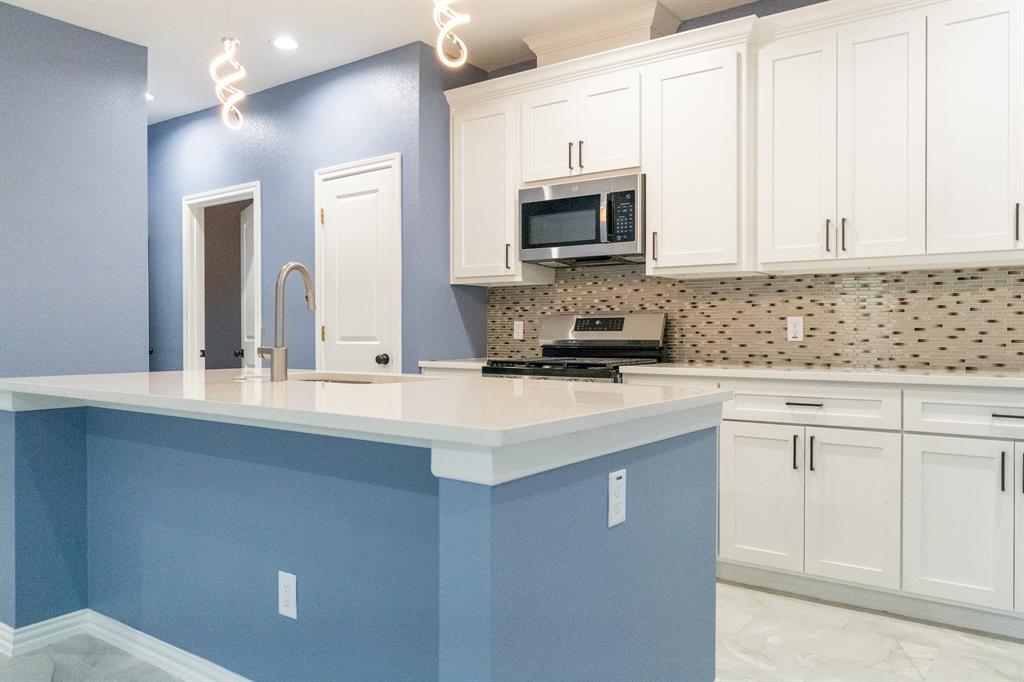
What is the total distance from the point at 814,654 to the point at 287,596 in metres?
1.78

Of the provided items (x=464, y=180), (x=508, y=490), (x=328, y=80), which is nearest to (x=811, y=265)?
(x=464, y=180)

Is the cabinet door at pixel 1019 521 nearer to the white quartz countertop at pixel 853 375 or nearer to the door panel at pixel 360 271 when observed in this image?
the white quartz countertop at pixel 853 375

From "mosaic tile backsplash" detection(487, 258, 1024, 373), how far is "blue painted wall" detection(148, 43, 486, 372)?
0.76 metres

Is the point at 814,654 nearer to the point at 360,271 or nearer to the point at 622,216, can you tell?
the point at 622,216

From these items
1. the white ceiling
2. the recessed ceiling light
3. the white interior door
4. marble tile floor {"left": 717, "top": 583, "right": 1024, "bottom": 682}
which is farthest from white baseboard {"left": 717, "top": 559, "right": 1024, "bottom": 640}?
the white interior door

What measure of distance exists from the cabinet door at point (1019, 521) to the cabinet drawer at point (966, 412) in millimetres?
81

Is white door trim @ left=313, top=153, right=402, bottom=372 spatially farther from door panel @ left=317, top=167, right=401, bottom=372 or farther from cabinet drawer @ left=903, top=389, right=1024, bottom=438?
cabinet drawer @ left=903, top=389, right=1024, bottom=438

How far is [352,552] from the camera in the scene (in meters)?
1.85

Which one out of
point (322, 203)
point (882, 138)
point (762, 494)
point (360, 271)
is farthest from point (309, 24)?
point (762, 494)

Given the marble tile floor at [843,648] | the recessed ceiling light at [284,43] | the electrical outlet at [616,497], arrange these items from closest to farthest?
the electrical outlet at [616,497], the marble tile floor at [843,648], the recessed ceiling light at [284,43]

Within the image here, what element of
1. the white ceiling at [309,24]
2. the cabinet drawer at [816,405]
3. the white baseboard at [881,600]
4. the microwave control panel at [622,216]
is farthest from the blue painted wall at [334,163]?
the white baseboard at [881,600]

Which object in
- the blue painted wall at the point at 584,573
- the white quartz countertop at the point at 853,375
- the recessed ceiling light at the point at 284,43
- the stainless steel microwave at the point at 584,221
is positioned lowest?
the blue painted wall at the point at 584,573

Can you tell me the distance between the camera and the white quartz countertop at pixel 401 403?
1318 mm

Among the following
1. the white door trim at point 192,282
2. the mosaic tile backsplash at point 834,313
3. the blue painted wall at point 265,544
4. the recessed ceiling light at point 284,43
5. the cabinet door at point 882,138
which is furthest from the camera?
the white door trim at point 192,282
